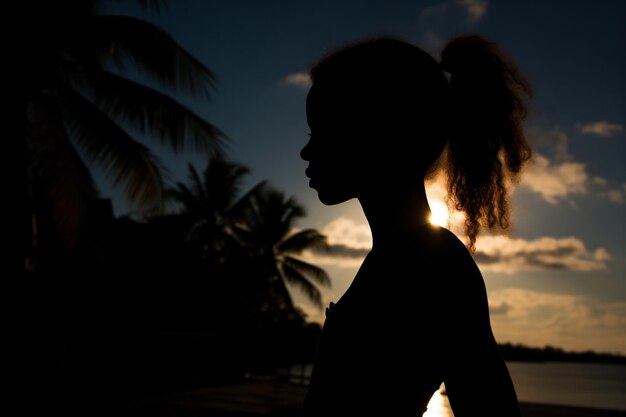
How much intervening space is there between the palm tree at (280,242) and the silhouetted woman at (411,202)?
19.8 meters

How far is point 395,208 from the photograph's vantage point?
78 centimetres

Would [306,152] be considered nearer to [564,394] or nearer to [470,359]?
[470,359]

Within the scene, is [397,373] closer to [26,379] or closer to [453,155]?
[453,155]

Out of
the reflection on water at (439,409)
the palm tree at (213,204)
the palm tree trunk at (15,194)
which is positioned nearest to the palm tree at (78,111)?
the palm tree trunk at (15,194)

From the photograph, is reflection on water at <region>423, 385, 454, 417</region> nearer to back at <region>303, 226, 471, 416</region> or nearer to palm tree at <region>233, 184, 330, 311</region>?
back at <region>303, 226, 471, 416</region>

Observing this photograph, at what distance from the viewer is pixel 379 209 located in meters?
0.79

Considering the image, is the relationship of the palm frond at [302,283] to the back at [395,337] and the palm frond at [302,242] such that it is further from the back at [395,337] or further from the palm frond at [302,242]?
the back at [395,337]

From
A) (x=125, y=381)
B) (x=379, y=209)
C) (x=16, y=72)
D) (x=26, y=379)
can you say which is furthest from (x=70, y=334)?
(x=379, y=209)

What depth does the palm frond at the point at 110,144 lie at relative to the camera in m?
7.62

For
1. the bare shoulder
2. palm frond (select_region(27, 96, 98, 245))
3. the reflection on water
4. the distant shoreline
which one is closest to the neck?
the bare shoulder

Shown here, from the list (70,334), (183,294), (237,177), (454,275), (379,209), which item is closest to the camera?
(454,275)

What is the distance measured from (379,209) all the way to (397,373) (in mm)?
256

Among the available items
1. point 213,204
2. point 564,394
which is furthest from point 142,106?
point 564,394

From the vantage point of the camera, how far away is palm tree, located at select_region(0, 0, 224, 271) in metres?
6.71
